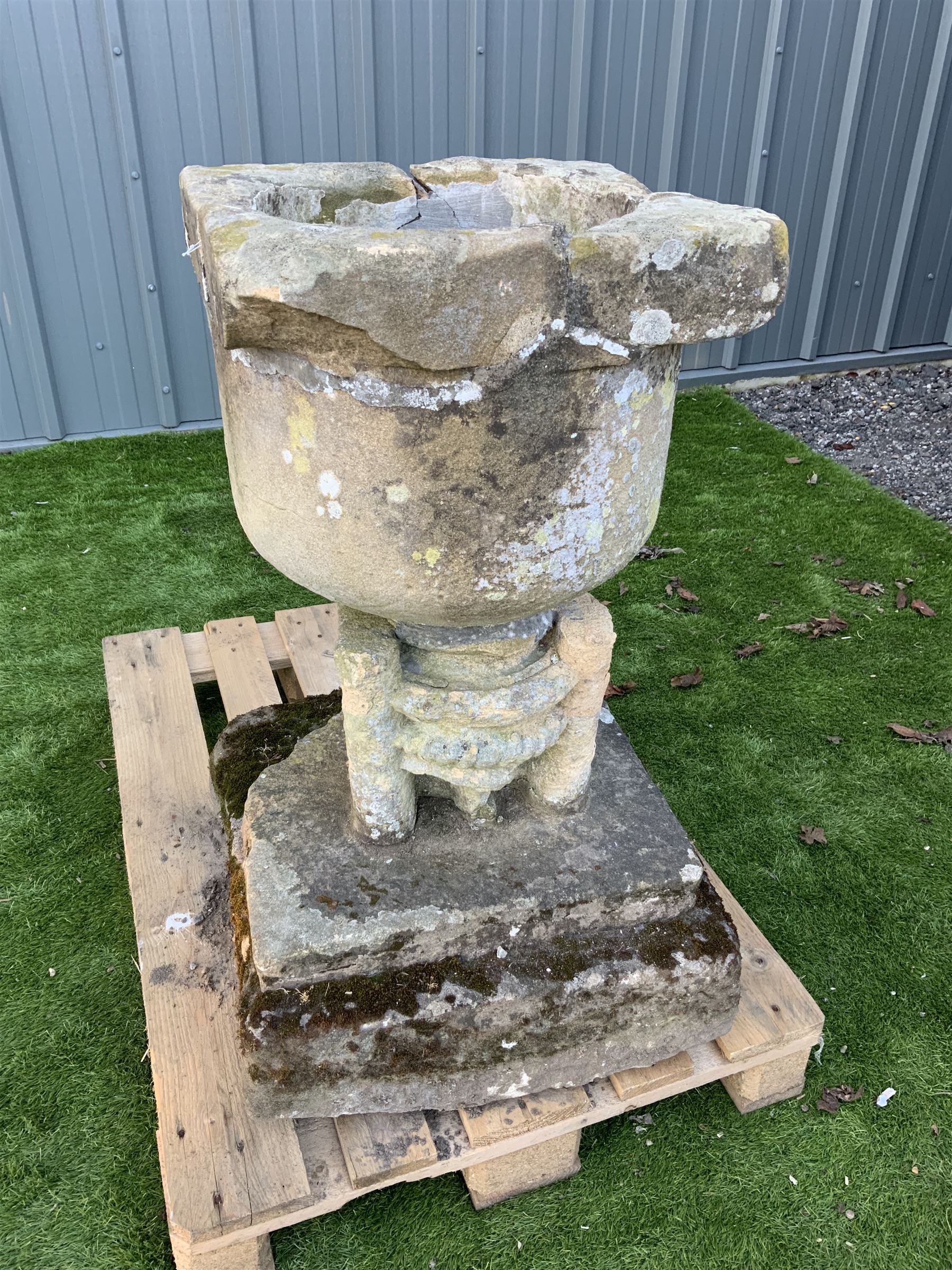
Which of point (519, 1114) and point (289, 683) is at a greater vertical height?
point (519, 1114)

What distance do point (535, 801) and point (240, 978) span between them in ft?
2.49

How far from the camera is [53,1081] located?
229cm

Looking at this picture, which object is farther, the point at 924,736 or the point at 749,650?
the point at 749,650

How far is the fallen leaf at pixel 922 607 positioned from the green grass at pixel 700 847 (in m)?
0.03

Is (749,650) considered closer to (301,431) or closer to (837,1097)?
(837,1097)

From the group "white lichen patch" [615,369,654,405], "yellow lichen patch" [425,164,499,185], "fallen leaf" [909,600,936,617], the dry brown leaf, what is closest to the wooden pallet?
the dry brown leaf

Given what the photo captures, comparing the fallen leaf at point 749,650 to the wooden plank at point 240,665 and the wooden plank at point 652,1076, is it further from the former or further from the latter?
the wooden plank at point 652,1076

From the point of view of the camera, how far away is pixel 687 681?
3641 mm

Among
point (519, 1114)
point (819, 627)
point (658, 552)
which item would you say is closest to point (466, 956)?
point (519, 1114)

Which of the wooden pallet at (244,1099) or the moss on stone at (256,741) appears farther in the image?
the moss on stone at (256,741)

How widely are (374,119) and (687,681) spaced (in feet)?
10.6

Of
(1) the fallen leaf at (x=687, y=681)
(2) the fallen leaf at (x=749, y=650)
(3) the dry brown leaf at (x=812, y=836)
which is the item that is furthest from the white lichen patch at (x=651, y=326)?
(2) the fallen leaf at (x=749, y=650)

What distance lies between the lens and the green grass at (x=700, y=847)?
2047mm

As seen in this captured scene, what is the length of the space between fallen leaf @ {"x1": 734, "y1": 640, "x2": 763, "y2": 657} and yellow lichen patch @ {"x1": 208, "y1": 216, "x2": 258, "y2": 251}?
109 inches
